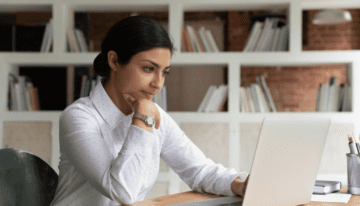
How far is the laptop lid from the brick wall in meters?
4.56

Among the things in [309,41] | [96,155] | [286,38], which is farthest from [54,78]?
[309,41]

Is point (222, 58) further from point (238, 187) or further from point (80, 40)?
point (238, 187)

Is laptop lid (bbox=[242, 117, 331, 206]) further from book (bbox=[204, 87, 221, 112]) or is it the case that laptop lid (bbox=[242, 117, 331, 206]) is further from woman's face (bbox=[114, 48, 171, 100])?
book (bbox=[204, 87, 221, 112])

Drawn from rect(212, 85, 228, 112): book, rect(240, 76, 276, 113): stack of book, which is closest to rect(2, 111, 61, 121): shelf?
rect(212, 85, 228, 112): book

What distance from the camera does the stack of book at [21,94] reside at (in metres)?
2.91

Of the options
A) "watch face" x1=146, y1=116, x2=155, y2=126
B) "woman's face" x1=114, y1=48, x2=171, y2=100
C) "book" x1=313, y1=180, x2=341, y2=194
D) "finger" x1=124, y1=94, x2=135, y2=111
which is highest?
"woman's face" x1=114, y1=48, x2=171, y2=100

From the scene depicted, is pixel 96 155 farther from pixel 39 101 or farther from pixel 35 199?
pixel 39 101

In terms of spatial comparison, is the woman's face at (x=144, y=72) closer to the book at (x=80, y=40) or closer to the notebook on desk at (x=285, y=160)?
the notebook on desk at (x=285, y=160)

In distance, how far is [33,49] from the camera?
308 cm

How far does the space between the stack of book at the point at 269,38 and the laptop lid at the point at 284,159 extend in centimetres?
200

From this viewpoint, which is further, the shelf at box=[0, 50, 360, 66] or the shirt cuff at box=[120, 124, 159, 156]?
the shelf at box=[0, 50, 360, 66]

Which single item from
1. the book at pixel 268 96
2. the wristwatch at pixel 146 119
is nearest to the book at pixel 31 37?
the book at pixel 268 96

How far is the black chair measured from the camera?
1126 mm

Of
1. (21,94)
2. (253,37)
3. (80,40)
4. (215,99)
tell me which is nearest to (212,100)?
(215,99)
